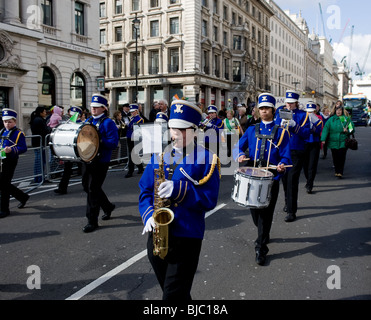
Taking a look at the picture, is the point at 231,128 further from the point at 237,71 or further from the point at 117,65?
the point at 237,71

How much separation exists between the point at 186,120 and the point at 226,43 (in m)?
50.7

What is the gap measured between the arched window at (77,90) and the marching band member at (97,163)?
21969mm

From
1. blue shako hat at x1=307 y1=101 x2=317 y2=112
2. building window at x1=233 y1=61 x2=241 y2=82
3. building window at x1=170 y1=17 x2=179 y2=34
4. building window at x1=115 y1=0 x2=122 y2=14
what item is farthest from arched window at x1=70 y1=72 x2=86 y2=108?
building window at x1=233 y1=61 x2=241 y2=82

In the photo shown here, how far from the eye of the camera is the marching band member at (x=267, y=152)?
4934mm

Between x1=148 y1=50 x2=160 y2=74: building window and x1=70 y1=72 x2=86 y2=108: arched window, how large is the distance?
693 inches

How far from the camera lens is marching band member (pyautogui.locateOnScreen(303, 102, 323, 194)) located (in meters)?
9.01

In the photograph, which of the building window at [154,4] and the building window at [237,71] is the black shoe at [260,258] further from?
the building window at [237,71]

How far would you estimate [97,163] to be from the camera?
630 centimetres

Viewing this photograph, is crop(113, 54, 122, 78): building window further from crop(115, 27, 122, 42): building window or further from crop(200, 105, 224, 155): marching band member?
crop(200, 105, 224, 155): marching band member

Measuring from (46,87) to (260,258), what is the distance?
23.3 metres

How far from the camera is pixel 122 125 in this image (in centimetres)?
1392

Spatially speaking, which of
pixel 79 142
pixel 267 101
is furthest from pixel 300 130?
pixel 79 142

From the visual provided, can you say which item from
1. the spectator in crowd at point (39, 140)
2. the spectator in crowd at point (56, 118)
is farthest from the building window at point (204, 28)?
the spectator in crowd at point (39, 140)
